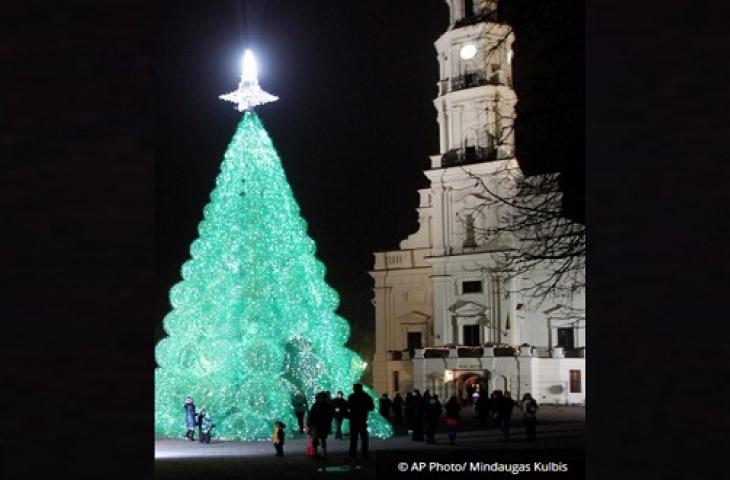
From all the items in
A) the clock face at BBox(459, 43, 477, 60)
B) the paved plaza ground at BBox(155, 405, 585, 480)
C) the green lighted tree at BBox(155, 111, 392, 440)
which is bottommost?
the paved plaza ground at BBox(155, 405, 585, 480)

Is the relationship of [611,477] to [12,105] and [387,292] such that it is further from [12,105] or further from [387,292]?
[387,292]

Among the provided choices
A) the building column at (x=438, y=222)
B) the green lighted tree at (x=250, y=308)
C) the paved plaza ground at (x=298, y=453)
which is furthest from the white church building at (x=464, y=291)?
the green lighted tree at (x=250, y=308)

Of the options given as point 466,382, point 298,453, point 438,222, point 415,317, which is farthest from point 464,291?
point 298,453

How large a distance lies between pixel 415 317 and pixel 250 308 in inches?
1015

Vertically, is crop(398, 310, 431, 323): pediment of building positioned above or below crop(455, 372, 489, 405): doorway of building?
above

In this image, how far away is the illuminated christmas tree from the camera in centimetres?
1862

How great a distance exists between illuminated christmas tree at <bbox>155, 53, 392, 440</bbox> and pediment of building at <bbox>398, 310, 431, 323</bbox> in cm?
2438

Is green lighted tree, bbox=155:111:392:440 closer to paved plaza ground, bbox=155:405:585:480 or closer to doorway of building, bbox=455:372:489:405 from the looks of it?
paved plaza ground, bbox=155:405:585:480

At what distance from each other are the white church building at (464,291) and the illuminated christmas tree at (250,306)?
1937cm

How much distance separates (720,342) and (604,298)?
1.17ft

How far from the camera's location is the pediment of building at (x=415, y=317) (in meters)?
44.2

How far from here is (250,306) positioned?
19.0 m

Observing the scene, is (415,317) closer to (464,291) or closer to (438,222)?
(464,291)

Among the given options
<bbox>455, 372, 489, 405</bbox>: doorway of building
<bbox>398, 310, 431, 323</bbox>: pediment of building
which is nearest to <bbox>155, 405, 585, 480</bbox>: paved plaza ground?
<bbox>455, 372, 489, 405</bbox>: doorway of building
